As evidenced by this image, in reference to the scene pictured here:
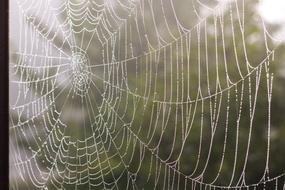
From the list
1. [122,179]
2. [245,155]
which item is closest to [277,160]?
[245,155]

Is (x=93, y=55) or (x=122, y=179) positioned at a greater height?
(x=93, y=55)

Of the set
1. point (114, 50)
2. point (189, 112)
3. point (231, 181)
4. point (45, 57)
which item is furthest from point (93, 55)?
A: point (231, 181)

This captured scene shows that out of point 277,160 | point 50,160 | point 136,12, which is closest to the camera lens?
point 277,160

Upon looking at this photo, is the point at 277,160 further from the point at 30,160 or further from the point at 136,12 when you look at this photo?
the point at 30,160

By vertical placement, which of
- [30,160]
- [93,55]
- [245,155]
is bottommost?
[30,160]

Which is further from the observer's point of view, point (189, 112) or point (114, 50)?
point (114, 50)

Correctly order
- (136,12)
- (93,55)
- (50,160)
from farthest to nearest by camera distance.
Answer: (50,160) < (93,55) < (136,12)

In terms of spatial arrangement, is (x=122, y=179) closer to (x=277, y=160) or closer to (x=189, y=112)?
(x=189, y=112)
